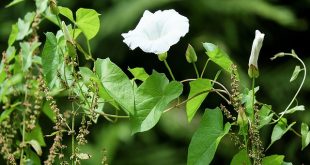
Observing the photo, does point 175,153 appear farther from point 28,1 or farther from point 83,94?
point 83,94

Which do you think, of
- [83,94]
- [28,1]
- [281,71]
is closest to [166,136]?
[281,71]

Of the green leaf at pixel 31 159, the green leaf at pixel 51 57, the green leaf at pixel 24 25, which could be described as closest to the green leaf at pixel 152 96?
the green leaf at pixel 51 57

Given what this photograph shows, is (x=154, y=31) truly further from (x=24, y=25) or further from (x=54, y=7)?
(x=24, y=25)

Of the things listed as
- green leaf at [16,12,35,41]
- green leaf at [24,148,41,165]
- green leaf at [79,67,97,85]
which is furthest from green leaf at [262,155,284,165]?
green leaf at [16,12,35,41]

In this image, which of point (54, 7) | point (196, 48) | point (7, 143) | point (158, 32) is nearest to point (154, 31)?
point (158, 32)

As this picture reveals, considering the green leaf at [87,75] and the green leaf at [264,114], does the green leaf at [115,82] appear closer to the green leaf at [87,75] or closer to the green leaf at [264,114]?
the green leaf at [87,75]

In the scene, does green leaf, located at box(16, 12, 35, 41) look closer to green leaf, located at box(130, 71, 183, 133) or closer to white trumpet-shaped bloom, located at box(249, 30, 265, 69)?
green leaf, located at box(130, 71, 183, 133)
